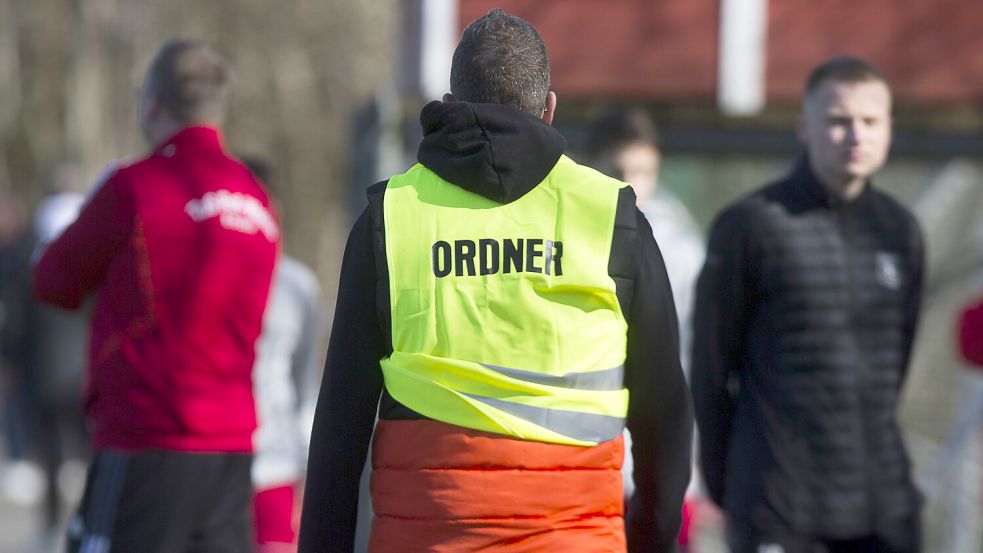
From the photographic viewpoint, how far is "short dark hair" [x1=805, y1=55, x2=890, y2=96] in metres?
5.21

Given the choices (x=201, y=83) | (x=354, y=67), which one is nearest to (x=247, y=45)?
(x=354, y=67)

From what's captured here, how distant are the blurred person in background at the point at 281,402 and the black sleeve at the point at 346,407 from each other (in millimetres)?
3280

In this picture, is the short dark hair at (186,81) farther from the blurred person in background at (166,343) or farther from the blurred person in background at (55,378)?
the blurred person in background at (55,378)

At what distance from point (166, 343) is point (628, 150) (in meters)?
1.86

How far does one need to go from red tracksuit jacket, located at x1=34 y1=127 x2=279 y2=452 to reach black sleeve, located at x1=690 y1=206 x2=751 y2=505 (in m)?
1.43

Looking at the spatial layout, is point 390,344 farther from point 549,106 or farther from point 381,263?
point 549,106

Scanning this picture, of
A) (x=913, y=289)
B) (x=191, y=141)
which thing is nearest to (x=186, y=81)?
(x=191, y=141)

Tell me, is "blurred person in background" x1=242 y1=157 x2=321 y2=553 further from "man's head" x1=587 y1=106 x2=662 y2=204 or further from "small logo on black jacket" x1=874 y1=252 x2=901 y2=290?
"small logo on black jacket" x1=874 y1=252 x2=901 y2=290

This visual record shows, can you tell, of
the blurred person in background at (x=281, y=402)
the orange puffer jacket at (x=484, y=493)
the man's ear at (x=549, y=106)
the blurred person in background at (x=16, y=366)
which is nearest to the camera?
the orange puffer jacket at (x=484, y=493)

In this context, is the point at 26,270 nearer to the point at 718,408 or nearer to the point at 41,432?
the point at 41,432

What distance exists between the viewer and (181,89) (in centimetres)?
525

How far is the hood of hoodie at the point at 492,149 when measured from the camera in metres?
3.24

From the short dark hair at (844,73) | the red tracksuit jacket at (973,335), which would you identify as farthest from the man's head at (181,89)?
the red tracksuit jacket at (973,335)

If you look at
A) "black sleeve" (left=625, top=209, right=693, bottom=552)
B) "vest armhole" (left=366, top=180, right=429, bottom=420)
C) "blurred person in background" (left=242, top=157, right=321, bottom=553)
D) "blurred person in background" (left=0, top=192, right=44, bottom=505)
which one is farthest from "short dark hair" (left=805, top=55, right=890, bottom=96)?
"blurred person in background" (left=0, top=192, right=44, bottom=505)
